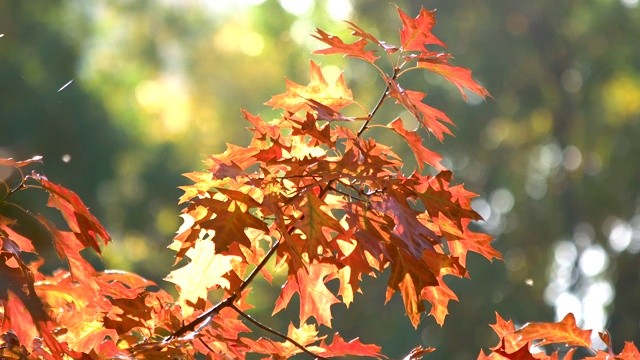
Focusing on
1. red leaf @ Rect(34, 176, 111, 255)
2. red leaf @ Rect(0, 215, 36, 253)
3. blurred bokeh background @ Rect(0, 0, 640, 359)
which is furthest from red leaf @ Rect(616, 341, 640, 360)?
blurred bokeh background @ Rect(0, 0, 640, 359)

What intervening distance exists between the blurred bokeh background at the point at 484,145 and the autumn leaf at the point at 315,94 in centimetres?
591

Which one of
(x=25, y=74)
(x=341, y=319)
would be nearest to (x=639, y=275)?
(x=341, y=319)

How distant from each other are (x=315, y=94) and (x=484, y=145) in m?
8.06

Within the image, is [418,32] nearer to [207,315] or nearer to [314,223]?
[314,223]

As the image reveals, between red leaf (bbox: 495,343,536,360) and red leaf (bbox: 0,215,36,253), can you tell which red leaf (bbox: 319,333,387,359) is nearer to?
red leaf (bbox: 495,343,536,360)

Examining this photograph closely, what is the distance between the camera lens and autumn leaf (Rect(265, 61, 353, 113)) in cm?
138

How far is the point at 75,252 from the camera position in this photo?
4.18 ft

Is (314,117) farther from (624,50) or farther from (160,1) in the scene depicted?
(160,1)

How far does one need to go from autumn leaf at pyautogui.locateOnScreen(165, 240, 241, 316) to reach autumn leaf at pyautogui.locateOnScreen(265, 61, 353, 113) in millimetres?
261

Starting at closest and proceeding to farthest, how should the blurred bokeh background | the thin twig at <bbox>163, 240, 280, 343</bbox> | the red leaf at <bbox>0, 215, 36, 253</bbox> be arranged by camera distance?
the red leaf at <bbox>0, 215, 36, 253</bbox>, the thin twig at <bbox>163, 240, 280, 343</bbox>, the blurred bokeh background

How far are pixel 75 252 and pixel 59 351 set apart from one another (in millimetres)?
200

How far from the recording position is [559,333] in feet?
4.22

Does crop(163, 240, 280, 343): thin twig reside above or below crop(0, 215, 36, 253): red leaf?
below

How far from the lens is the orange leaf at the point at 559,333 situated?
1264mm
